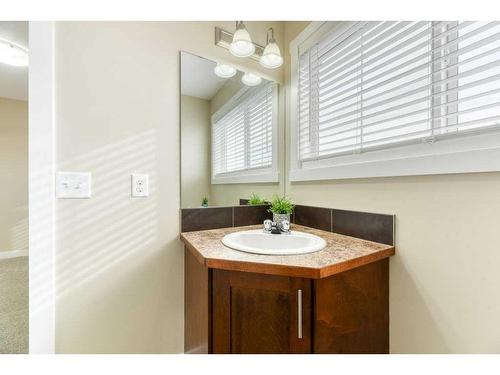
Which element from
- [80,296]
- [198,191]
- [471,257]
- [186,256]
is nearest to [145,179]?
[198,191]

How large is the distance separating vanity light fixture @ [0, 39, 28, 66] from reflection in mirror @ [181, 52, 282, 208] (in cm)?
181

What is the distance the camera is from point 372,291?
1.00 m

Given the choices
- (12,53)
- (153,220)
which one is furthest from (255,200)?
(12,53)

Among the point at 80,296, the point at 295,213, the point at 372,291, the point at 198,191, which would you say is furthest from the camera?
the point at 295,213

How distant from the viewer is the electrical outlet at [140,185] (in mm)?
1193

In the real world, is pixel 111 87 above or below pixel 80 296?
above

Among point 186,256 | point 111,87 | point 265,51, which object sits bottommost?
point 186,256

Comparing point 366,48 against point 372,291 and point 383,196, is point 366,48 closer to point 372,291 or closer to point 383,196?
point 383,196

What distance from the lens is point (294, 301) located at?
82 centimetres

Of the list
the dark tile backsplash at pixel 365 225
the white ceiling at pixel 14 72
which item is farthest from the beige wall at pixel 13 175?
the dark tile backsplash at pixel 365 225

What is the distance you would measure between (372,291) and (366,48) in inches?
45.6

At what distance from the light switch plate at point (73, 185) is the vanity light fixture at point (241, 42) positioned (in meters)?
1.04

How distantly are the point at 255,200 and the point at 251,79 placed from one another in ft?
2.76

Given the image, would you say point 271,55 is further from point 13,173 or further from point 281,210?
point 13,173
